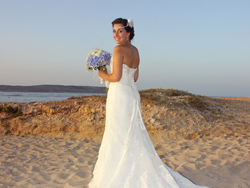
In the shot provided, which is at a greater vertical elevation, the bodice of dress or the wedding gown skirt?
the bodice of dress

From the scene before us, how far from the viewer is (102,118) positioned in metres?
9.51

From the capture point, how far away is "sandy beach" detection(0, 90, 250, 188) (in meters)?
5.13

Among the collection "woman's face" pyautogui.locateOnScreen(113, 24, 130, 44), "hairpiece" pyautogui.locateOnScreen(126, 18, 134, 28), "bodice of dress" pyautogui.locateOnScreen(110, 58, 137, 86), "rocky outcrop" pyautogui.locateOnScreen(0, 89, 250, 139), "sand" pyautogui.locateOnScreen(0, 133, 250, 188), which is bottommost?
"sand" pyautogui.locateOnScreen(0, 133, 250, 188)

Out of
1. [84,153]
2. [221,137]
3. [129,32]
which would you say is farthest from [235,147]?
[129,32]

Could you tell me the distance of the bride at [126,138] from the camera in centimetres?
353

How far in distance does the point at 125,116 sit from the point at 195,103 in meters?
7.96

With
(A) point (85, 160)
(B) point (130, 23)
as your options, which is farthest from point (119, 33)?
(A) point (85, 160)

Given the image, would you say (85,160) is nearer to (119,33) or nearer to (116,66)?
(116,66)

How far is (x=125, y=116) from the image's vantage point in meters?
3.63

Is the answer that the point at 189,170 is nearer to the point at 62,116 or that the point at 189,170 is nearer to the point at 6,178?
the point at 6,178

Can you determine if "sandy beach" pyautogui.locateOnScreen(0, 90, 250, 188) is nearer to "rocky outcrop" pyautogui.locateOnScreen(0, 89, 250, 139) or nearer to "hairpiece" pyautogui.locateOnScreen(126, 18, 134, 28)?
"rocky outcrop" pyautogui.locateOnScreen(0, 89, 250, 139)

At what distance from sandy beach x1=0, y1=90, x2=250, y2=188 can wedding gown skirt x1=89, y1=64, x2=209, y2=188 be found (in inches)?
53.2

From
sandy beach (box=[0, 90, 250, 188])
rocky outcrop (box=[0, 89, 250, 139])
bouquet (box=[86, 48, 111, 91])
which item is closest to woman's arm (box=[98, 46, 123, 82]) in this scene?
bouquet (box=[86, 48, 111, 91])

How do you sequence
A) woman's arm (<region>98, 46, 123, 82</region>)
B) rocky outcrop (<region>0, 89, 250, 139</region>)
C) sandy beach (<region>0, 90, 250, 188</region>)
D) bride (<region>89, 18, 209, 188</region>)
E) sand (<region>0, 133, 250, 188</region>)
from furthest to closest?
rocky outcrop (<region>0, 89, 250, 139</region>)
sandy beach (<region>0, 90, 250, 188</region>)
sand (<region>0, 133, 250, 188</region>)
bride (<region>89, 18, 209, 188</region>)
woman's arm (<region>98, 46, 123, 82</region>)
